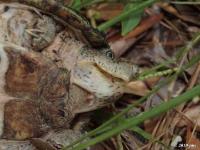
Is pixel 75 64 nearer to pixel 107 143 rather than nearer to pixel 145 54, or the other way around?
A: pixel 107 143

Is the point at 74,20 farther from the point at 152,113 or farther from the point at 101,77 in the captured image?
the point at 152,113

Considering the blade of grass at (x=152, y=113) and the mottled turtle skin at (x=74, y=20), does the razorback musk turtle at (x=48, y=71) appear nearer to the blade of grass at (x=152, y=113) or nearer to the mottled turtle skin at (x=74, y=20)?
the mottled turtle skin at (x=74, y=20)

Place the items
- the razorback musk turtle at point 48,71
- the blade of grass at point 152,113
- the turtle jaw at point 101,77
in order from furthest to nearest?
the turtle jaw at point 101,77
the razorback musk turtle at point 48,71
the blade of grass at point 152,113

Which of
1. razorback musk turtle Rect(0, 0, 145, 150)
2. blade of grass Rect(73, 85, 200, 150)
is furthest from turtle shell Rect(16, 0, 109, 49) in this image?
blade of grass Rect(73, 85, 200, 150)

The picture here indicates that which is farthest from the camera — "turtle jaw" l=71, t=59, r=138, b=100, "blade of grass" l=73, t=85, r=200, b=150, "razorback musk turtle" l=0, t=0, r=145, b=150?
"turtle jaw" l=71, t=59, r=138, b=100

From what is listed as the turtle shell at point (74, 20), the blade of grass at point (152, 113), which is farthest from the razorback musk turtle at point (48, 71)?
the blade of grass at point (152, 113)

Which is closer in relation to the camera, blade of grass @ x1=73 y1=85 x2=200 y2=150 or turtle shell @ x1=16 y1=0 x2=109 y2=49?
blade of grass @ x1=73 y1=85 x2=200 y2=150

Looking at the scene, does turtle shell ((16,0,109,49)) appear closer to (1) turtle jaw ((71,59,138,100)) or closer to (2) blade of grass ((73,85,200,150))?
(1) turtle jaw ((71,59,138,100))

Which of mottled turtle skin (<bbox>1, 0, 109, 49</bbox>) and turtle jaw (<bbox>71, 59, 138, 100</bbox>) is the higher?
mottled turtle skin (<bbox>1, 0, 109, 49</bbox>)
